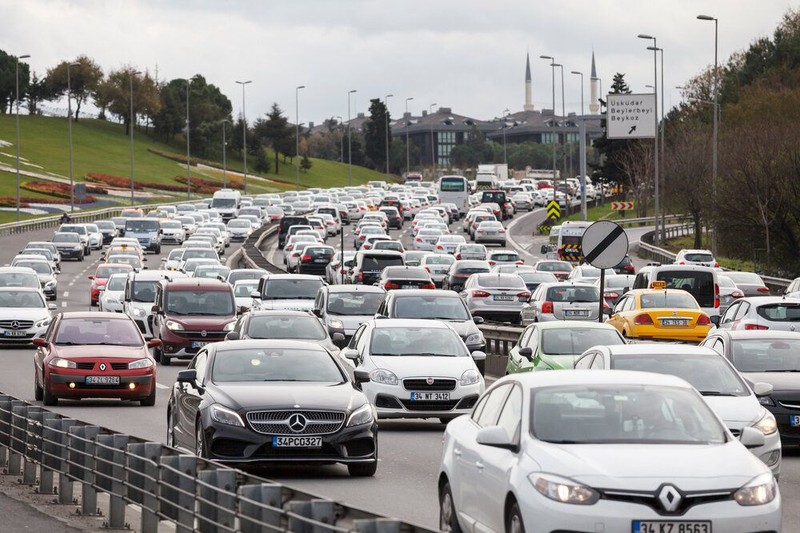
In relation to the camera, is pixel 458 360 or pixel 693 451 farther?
pixel 458 360

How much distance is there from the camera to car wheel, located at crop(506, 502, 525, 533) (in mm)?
10023

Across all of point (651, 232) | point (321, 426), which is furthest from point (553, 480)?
point (651, 232)

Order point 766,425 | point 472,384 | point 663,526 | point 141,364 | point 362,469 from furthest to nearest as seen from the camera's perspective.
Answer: point 141,364, point 472,384, point 362,469, point 766,425, point 663,526

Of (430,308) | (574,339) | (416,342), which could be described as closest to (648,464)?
(416,342)

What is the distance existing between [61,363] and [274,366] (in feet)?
27.3

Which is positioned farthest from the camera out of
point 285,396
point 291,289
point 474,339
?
point 291,289

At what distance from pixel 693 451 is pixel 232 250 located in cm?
8124

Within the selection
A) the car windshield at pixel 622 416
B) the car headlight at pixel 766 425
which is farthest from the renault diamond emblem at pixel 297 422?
the car windshield at pixel 622 416

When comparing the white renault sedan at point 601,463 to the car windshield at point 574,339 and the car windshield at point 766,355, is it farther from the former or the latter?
the car windshield at point 574,339

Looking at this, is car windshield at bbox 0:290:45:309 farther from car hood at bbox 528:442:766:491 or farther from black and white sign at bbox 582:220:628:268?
car hood at bbox 528:442:766:491

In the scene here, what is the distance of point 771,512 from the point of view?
32.5 feet

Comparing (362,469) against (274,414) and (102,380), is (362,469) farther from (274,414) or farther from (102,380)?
(102,380)

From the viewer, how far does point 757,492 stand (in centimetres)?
999

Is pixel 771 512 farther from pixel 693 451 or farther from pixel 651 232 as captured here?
pixel 651 232
